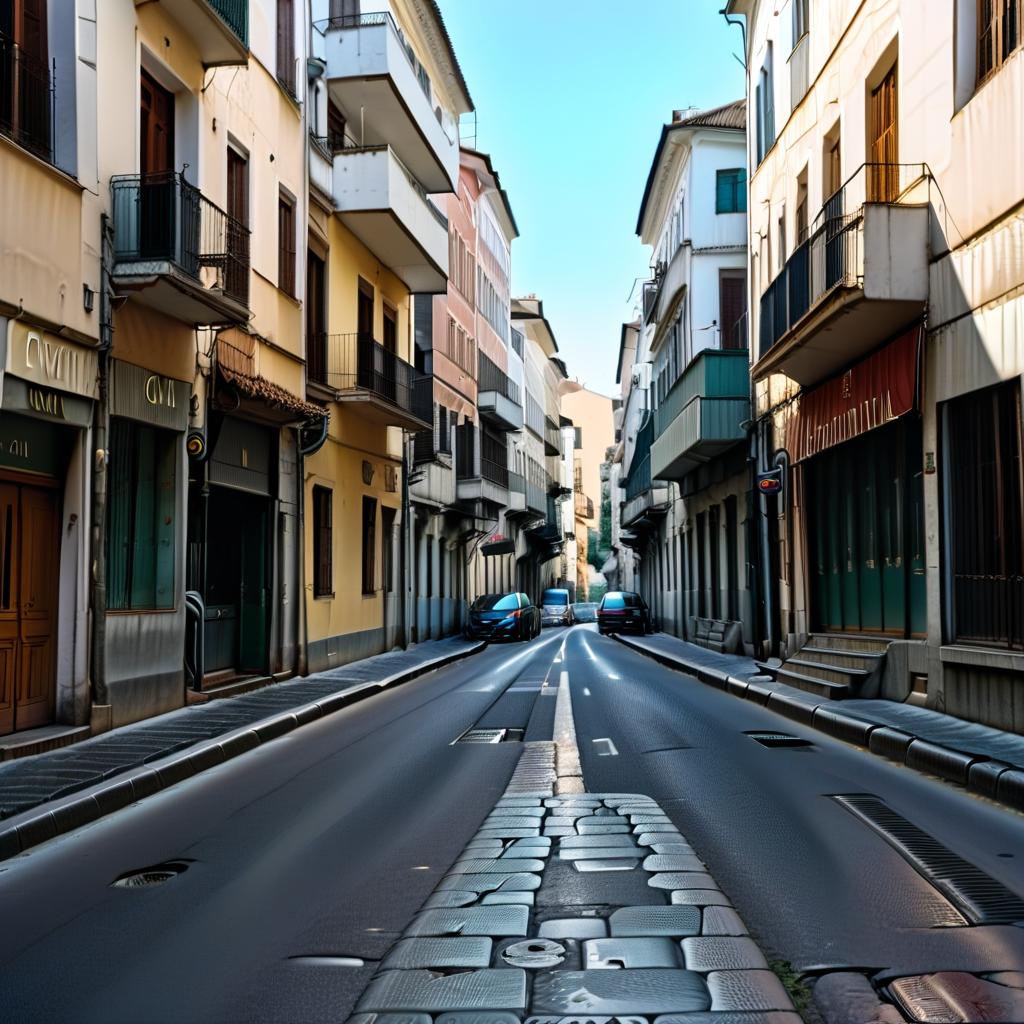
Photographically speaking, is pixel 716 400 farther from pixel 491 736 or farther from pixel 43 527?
pixel 43 527

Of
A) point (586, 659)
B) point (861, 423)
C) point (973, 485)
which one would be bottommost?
point (586, 659)

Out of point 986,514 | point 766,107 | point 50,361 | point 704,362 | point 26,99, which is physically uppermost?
Result: point 766,107

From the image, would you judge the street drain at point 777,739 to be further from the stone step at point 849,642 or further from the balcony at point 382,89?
the balcony at point 382,89

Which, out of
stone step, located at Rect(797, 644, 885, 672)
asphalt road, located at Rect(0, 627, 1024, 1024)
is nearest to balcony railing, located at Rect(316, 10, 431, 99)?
stone step, located at Rect(797, 644, 885, 672)

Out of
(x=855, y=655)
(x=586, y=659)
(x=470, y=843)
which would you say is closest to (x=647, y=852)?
(x=470, y=843)

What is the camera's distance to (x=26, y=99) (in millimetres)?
11352

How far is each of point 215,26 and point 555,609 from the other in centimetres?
5304

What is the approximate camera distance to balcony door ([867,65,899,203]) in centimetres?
1592

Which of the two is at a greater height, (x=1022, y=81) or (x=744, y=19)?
(x=744, y=19)

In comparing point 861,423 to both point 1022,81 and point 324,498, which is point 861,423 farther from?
point 324,498

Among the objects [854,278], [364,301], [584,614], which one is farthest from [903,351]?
[584,614]

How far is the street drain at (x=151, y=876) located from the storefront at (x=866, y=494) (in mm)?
10263

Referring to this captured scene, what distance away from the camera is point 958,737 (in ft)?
35.9

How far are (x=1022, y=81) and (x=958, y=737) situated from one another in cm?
613
